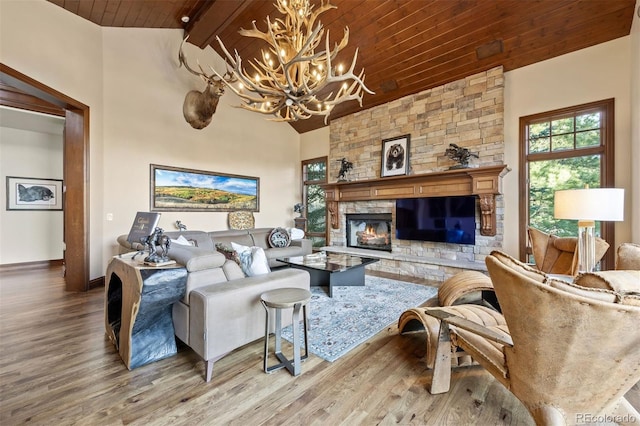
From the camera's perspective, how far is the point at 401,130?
5434mm

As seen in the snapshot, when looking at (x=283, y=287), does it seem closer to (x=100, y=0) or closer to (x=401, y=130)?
(x=401, y=130)

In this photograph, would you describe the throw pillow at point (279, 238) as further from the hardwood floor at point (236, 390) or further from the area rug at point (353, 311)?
the hardwood floor at point (236, 390)

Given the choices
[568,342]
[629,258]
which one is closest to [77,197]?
[568,342]

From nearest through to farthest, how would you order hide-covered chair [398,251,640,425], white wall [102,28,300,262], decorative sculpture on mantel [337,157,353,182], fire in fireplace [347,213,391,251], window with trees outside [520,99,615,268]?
hide-covered chair [398,251,640,425]
window with trees outside [520,99,615,268]
white wall [102,28,300,262]
fire in fireplace [347,213,391,251]
decorative sculpture on mantel [337,157,353,182]

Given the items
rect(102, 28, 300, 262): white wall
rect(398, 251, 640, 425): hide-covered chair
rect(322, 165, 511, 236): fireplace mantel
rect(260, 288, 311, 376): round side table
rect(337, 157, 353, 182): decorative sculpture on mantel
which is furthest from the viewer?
rect(337, 157, 353, 182): decorative sculpture on mantel

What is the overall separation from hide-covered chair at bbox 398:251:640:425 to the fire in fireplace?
4.38 meters

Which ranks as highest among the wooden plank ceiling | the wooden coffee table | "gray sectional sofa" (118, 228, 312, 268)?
the wooden plank ceiling

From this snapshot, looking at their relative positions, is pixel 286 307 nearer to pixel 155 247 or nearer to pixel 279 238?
A: pixel 155 247

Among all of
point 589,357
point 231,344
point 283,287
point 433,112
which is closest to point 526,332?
point 589,357

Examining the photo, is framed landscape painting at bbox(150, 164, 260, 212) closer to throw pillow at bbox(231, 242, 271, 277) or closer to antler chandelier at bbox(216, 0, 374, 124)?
antler chandelier at bbox(216, 0, 374, 124)

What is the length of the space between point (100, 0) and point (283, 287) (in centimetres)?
484

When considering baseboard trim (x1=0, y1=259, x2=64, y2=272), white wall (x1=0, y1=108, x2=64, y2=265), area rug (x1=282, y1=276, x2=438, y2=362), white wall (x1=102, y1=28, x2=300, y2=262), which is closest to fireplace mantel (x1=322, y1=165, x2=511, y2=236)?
area rug (x1=282, y1=276, x2=438, y2=362)

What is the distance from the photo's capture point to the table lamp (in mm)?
2096

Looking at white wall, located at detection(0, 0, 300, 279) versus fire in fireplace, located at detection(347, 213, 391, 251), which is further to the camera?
fire in fireplace, located at detection(347, 213, 391, 251)
